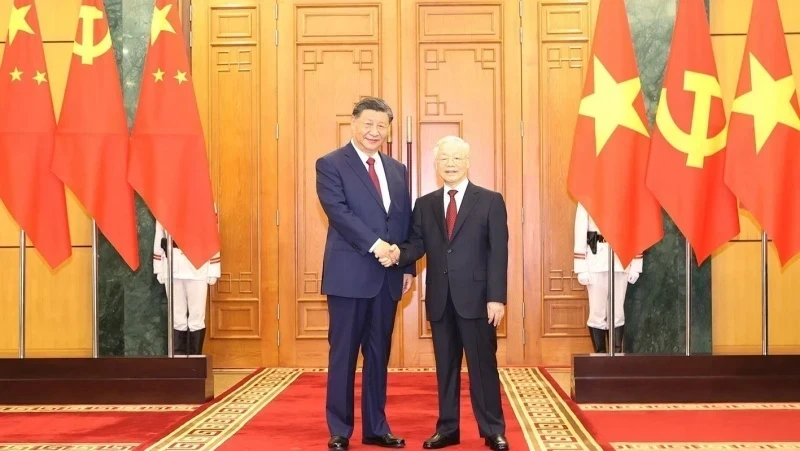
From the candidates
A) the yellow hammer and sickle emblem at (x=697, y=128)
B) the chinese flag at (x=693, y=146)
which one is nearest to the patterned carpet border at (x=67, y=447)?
the chinese flag at (x=693, y=146)

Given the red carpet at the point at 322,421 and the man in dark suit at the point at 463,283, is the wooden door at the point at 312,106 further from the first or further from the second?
Answer: the man in dark suit at the point at 463,283

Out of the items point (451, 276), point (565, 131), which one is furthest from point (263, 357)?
point (451, 276)

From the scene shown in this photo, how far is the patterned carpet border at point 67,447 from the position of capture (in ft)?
14.4

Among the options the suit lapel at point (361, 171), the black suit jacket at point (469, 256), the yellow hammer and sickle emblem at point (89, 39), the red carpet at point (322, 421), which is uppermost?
the yellow hammer and sickle emblem at point (89, 39)

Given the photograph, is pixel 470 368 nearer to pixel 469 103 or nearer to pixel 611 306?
pixel 611 306

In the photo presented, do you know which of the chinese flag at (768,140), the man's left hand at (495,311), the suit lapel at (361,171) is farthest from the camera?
the chinese flag at (768,140)

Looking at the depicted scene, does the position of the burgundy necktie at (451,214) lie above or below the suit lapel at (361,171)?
below

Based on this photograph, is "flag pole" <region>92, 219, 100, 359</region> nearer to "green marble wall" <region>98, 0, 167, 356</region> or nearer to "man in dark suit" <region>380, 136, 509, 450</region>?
"green marble wall" <region>98, 0, 167, 356</region>

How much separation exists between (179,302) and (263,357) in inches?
36.3

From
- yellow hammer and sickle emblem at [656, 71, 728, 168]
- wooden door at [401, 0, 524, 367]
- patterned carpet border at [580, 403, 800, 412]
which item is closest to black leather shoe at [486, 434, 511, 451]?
patterned carpet border at [580, 403, 800, 412]

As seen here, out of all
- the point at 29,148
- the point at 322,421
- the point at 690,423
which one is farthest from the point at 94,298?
the point at 690,423

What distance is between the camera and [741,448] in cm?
427

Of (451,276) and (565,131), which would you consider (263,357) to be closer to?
(565,131)

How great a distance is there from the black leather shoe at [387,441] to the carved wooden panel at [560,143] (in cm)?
338
